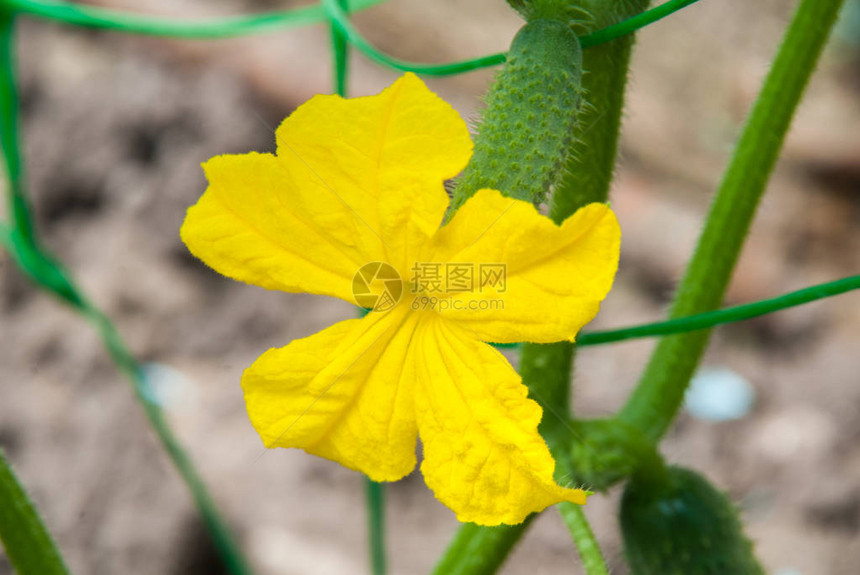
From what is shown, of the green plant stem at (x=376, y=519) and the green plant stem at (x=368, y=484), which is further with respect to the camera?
the green plant stem at (x=376, y=519)

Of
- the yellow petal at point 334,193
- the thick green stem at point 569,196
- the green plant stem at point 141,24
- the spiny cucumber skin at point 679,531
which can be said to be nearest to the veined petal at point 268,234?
the yellow petal at point 334,193

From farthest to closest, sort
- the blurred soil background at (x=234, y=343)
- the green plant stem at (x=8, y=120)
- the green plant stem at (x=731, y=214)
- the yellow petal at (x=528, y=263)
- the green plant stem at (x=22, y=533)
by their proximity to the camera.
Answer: the blurred soil background at (x=234, y=343) → the green plant stem at (x=8, y=120) → the green plant stem at (x=731, y=214) → the green plant stem at (x=22, y=533) → the yellow petal at (x=528, y=263)

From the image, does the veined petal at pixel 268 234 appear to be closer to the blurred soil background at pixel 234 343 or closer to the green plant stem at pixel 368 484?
the green plant stem at pixel 368 484

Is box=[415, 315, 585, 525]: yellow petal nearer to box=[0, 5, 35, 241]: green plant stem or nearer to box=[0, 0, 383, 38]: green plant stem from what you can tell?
box=[0, 0, 383, 38]: green plant stem

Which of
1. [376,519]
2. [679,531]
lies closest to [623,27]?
[679,531]

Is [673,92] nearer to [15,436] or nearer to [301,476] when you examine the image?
[301,476]

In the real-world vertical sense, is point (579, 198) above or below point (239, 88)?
below

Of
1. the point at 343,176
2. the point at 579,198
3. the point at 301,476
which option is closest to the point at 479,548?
the point at 579,198
